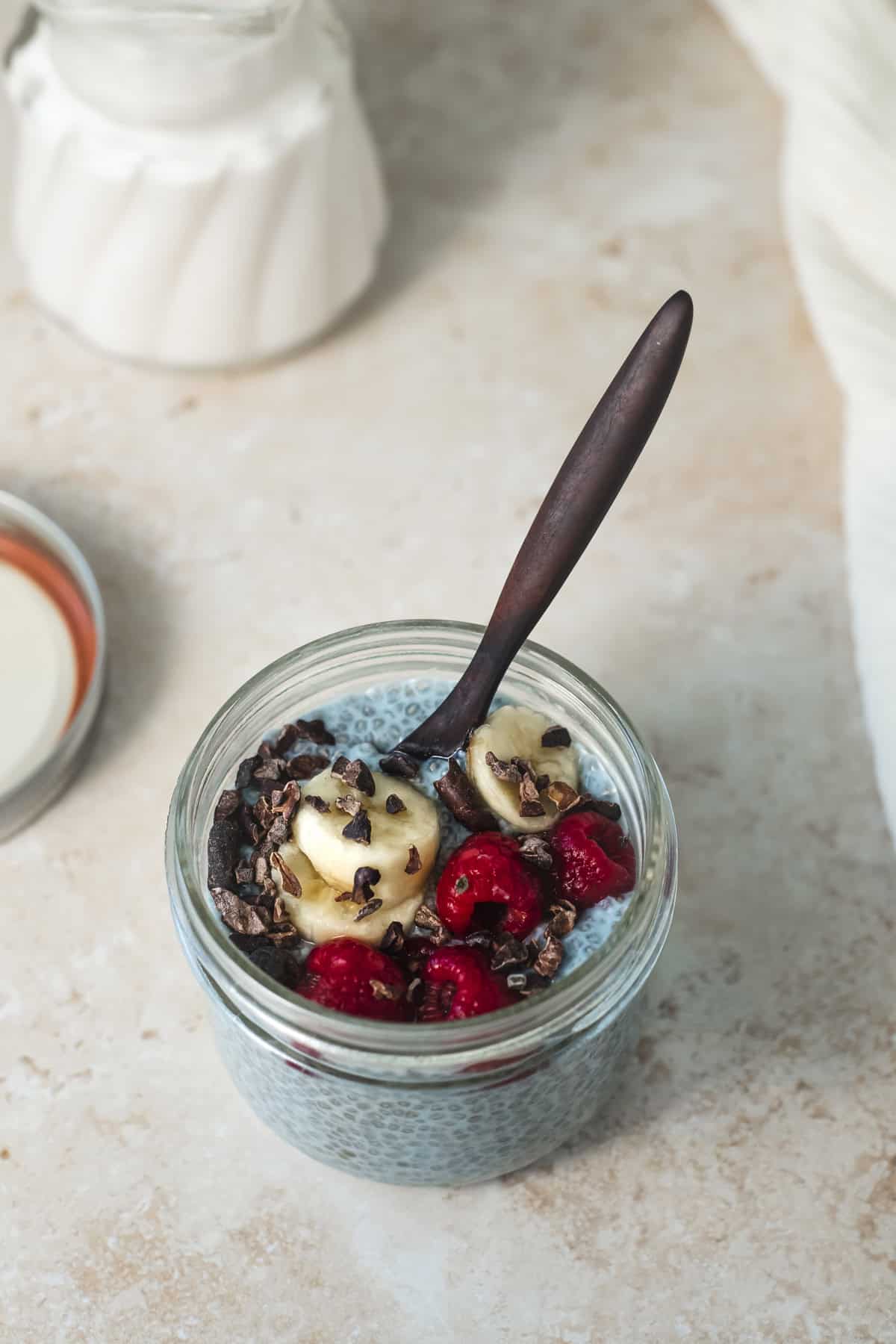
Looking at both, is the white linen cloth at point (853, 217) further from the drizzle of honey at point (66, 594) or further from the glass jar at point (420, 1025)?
the drizzle of honey at point (66, 594)

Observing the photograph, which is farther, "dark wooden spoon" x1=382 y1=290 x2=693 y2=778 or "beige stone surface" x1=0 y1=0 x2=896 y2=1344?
"beige stone surface" x1=0 y1=0 x2=896 y2=1344

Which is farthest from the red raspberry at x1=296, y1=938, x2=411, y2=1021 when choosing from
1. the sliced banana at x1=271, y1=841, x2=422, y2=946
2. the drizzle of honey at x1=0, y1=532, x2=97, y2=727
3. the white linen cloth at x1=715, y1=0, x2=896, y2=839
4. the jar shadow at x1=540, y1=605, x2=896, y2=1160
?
the white linen cloth at x1=715, y1=0, x2=896, y2=839

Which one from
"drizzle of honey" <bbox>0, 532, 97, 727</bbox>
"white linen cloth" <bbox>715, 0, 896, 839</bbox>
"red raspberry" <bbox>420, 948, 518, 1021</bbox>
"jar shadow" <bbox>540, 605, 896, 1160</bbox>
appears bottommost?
"drizzle of honey" <bbox>0, 532, 97, 727</bbox>

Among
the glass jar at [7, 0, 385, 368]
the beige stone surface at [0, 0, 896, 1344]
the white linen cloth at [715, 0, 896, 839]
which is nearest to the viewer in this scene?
the beige stone surface at [0, 0, 896, 1344]

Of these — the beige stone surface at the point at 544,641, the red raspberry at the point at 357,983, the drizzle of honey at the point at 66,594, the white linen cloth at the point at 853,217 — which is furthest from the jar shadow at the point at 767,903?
the drizzle of honey at the point at 66,594

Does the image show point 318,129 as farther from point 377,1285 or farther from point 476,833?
point 377,1285

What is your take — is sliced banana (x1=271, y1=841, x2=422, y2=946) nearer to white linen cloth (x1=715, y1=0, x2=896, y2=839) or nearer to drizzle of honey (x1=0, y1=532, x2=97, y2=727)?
drizzle of honey (x1=0, y1=532, x2=97, y2=727)

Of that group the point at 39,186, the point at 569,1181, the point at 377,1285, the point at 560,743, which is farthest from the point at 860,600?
the point at 39,186
